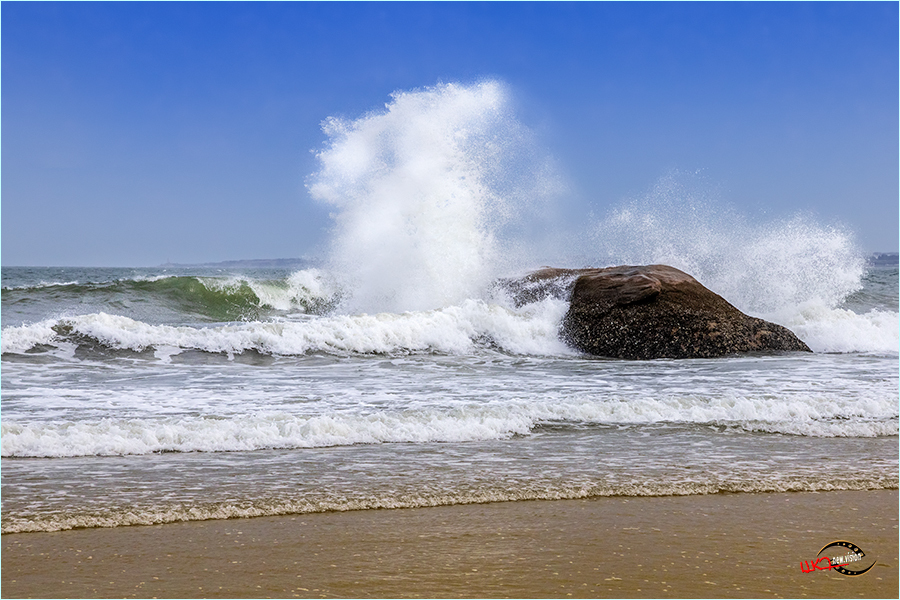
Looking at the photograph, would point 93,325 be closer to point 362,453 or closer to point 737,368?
point 362,453

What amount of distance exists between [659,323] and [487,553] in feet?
24.3

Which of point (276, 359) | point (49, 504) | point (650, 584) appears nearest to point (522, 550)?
point (650, 584)

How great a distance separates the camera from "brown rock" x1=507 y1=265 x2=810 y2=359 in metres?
9.78

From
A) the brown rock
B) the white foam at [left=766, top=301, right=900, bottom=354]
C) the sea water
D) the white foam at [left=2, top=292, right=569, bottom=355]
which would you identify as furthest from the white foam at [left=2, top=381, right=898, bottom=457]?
the white foam at [left=766, top=301, right=900, bottom=354]

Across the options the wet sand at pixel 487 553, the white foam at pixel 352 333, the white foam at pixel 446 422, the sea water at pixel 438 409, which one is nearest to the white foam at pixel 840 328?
the sea water at pixel 438 409

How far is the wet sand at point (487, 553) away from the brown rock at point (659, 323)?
19.9 feet

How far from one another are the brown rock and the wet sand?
19.9ft

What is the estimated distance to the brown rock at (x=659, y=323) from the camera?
32.1 feet

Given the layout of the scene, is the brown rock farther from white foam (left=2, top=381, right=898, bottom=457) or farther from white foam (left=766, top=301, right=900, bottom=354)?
white foam (left=2, top=381, right=898, bottom=457)

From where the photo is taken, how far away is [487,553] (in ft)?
10.0

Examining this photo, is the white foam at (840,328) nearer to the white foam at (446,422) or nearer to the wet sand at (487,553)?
the white foam at (446,422)

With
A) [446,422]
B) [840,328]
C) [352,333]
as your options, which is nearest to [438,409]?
[446,422]

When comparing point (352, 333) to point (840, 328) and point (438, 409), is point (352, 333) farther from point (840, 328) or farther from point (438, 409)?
point (840, 328)

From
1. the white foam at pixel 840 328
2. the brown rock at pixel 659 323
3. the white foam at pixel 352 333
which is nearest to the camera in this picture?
the white foam at pixel 352 333
